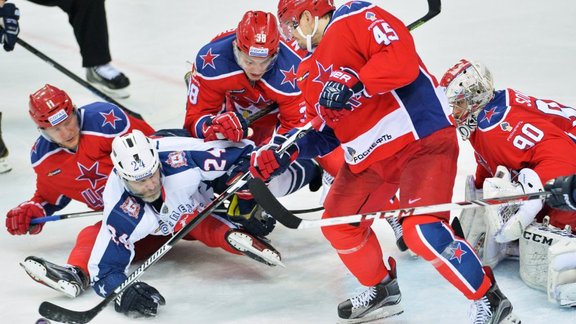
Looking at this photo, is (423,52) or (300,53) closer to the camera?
(300,53)

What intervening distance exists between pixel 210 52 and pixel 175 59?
2360 mm

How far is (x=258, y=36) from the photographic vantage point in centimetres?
428

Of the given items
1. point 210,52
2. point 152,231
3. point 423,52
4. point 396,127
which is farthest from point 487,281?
point 423,52

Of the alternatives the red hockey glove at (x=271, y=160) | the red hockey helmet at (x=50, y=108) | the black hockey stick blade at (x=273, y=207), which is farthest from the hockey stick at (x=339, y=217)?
the red hockey helmet at (x=50, y=108)

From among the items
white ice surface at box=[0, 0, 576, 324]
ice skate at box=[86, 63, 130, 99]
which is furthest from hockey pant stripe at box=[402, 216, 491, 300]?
ice skate at box=[86, 63, 130, 99]

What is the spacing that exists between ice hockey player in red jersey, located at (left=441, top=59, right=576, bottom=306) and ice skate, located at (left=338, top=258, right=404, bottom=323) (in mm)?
468

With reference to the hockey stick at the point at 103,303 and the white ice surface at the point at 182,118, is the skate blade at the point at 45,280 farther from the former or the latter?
the hockey stick at the point at 103,303

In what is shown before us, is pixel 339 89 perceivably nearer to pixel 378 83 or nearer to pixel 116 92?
pixel 378 83

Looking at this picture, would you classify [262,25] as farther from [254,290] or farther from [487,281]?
[487,281]

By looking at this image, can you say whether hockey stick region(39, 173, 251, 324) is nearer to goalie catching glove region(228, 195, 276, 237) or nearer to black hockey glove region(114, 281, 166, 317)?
black hockey glove region(114, 281, 166, 317)

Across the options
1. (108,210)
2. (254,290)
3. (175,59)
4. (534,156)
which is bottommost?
(175,59)

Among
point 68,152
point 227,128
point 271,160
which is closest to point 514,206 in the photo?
point 271,160

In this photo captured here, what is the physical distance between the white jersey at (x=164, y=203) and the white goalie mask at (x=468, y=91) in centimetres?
85

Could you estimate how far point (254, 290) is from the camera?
4.09 meters
